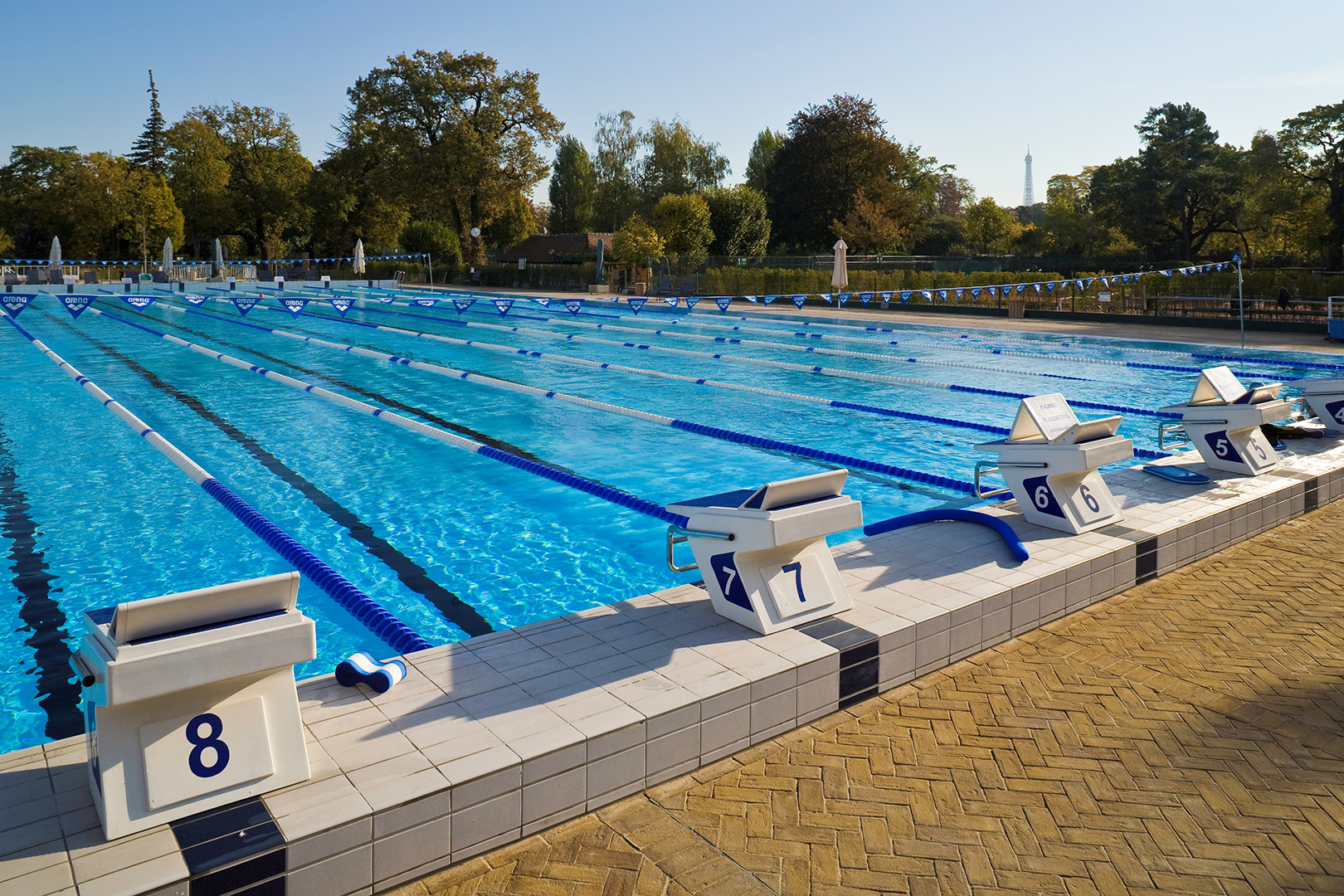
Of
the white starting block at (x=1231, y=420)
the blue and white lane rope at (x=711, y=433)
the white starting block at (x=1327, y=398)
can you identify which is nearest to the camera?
the white starting block at (x=1231, y=420)

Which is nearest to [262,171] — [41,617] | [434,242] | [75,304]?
[434,242]

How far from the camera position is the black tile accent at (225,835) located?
2.22 meters

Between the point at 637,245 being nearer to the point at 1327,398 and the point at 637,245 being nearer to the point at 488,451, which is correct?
the point at 488,451

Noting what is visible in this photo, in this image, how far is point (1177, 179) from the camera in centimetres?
4175

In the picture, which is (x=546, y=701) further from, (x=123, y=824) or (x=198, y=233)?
(x=198, y=233)

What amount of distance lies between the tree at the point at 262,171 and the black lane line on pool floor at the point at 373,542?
47.2m

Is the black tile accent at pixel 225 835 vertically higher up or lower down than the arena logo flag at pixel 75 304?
lower down

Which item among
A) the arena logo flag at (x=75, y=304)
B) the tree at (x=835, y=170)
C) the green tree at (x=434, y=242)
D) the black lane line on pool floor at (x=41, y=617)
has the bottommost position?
the black lane line on pool floor at (x=41, y=617)

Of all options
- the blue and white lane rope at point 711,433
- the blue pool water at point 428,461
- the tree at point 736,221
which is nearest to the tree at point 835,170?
the tree at point 736,221

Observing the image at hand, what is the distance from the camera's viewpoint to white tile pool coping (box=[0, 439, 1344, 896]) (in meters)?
2.31

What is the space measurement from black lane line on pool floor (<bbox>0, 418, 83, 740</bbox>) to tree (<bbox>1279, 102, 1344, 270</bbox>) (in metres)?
39.4

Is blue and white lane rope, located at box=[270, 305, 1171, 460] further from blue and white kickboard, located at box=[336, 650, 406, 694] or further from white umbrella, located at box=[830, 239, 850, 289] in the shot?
white umbrella, located at box=[830, 239, 850, 289]

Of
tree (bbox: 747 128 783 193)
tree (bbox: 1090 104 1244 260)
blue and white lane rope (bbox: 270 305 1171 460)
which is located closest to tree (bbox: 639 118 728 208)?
tree (bbox: 747 128 783 193)

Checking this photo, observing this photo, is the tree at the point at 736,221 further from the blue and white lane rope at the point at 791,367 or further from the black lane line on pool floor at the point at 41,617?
the black lane line on pool floor at the point at 41,617
